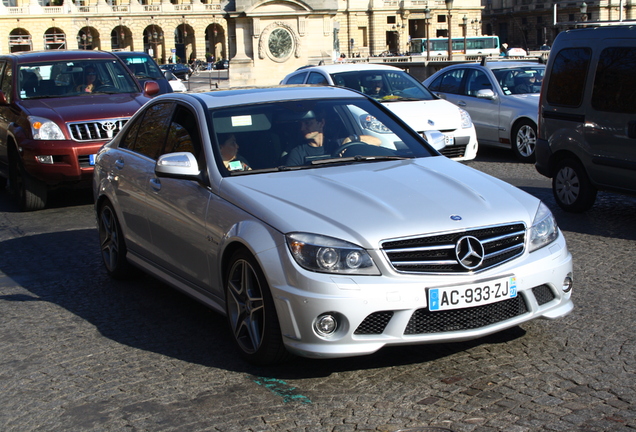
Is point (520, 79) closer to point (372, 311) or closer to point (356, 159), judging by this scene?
point (356, 159)

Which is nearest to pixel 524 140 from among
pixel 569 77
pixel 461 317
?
pixel 569 77

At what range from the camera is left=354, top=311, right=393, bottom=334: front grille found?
4.30 meters

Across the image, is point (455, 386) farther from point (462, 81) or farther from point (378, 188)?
point (462, 81)

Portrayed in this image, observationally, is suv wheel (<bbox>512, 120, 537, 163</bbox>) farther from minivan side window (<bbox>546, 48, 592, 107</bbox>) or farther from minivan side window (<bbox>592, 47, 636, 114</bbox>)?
minivan side window (<bbox>592, 47, 636, 114</bbox>)

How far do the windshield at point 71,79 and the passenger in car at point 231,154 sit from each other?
6.59 metres

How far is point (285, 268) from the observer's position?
433 cm

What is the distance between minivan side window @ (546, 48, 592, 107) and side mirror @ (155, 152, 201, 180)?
5.00m

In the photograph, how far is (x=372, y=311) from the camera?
424cm

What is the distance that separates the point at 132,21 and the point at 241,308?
103 metres

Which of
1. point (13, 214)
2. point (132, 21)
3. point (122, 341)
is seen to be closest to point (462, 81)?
point (13, 214)

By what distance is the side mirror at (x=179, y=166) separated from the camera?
530 cm

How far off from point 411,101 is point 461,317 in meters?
8.99

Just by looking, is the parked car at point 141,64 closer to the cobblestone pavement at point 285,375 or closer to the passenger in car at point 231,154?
the cobblestone pavement at point 285,375

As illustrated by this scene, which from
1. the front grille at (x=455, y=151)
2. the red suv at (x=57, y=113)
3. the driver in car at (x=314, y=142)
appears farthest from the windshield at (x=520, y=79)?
the driver in car at (x=314, y=142)
